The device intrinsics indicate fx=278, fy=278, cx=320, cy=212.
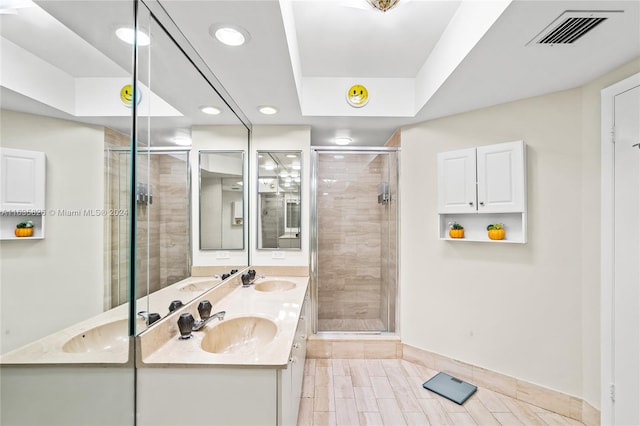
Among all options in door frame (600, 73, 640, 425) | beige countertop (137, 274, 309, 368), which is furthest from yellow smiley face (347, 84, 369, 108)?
beige countertop (137, 274, 309, 368)

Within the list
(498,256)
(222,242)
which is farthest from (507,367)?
(222,242)

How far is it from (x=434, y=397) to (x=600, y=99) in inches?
97.3

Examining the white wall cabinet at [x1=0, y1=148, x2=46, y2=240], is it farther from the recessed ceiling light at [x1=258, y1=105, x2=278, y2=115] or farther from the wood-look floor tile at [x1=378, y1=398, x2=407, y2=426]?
the wood-look floor tile at [x1=378, y1=398, x2=407, y2=426]

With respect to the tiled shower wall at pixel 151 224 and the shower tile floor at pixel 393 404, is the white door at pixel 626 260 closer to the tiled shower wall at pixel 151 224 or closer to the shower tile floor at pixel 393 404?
the shower tile floor at pixel 393 404

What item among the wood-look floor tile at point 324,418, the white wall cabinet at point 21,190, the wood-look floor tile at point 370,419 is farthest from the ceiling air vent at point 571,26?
the wood-look floor tile at point 324,418

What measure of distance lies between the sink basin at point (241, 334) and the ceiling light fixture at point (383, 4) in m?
1.92

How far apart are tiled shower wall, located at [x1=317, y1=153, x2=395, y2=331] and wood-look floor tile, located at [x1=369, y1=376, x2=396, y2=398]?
0.85 meters

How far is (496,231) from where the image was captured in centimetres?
225

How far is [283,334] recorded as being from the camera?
1455mm

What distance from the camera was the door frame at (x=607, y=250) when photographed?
1.80 metres

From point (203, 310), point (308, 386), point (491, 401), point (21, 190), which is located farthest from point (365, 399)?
point (21, 190)

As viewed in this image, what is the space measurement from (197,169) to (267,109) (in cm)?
94

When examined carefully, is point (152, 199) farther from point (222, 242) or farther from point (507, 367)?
point (507, 367)

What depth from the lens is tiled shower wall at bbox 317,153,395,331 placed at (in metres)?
3.40
